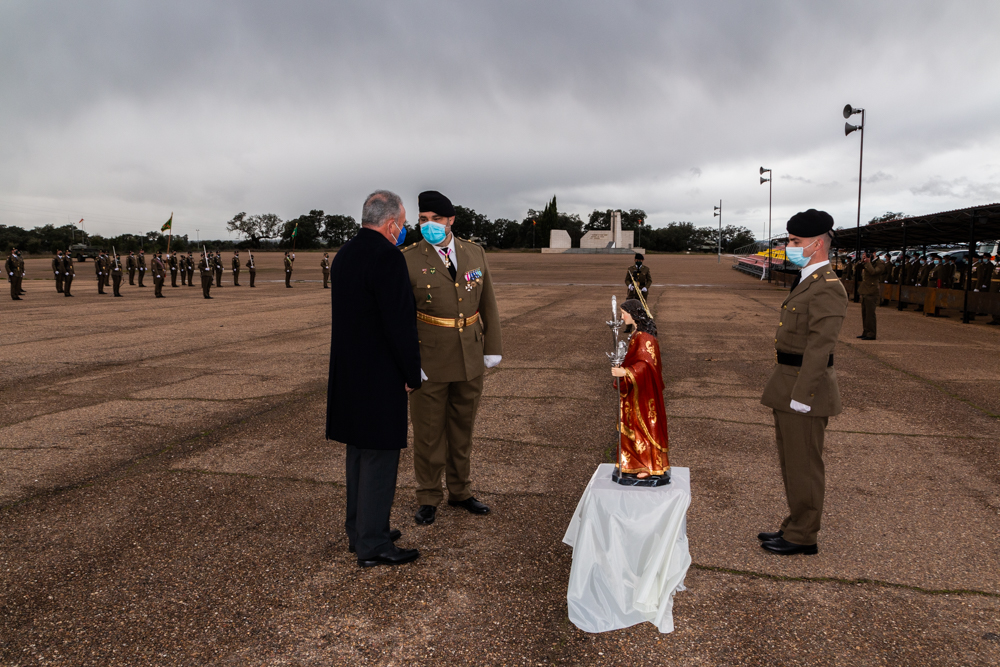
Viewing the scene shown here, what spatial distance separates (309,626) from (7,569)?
1949 millimetres

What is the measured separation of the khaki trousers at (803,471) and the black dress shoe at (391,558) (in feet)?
7.44

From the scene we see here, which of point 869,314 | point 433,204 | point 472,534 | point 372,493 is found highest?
point 433,204

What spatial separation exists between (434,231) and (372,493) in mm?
1686

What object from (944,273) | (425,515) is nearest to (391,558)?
(425,515)

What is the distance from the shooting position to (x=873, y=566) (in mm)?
3510

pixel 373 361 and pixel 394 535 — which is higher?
pixel 373 361

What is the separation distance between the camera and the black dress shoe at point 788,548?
3.64m

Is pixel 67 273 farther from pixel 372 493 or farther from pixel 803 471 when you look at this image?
pixel 803 471

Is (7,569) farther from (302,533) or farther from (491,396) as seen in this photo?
(491,396)

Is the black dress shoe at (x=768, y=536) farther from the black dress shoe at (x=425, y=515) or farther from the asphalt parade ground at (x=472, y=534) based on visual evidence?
the black dress shoe at (x=425, y=515)

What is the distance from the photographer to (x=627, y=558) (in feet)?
9.88

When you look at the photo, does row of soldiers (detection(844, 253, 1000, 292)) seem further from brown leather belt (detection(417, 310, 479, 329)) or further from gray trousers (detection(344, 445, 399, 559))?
gray trousers (detection(344, 445, 399, 559))

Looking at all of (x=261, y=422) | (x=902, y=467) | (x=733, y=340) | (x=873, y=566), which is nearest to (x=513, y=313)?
(x=733, y=340)

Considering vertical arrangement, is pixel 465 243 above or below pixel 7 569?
above
